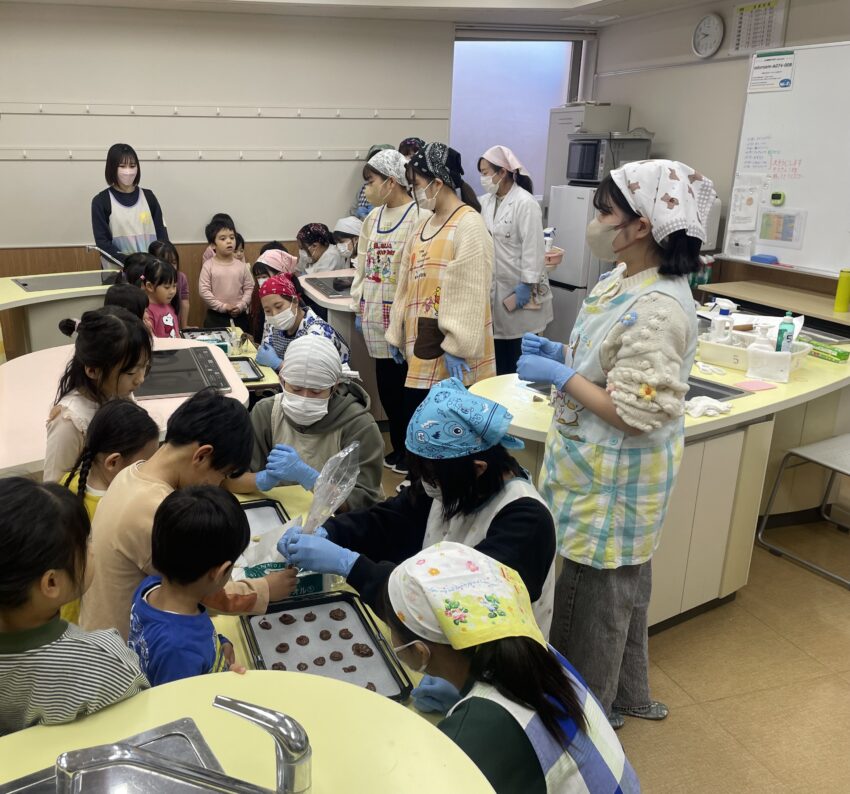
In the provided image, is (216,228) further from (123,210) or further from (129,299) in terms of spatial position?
(129,299)

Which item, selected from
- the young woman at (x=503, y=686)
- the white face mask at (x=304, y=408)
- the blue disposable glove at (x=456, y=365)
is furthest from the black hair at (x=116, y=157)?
the young woman at (x=503, y=686)

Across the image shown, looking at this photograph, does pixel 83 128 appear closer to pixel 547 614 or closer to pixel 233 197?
pixel 233 197

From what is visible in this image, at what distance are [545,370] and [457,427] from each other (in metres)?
0.44

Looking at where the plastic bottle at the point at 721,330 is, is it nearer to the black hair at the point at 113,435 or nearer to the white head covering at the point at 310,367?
the white head covering at the point at 310,367

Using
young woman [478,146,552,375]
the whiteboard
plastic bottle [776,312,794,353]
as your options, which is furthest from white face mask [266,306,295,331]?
the whiteboard

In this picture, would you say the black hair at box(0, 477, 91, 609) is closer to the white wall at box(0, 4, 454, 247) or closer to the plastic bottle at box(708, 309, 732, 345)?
the plastic bottle at box(708, 309, 732, 345)

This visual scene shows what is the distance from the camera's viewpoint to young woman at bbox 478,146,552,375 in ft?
12.3

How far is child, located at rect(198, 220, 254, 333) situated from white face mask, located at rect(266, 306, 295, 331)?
5.21ft

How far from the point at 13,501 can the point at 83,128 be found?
4986mm

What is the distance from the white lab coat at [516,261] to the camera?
3.73 m

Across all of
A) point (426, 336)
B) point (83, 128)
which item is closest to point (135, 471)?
point (426, 336)

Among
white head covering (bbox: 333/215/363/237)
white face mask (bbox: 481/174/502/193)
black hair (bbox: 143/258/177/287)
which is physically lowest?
black hair (bbox: 143/258/177/287)

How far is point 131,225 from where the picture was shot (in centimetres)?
471

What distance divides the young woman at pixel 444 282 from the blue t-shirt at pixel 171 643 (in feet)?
5.70
